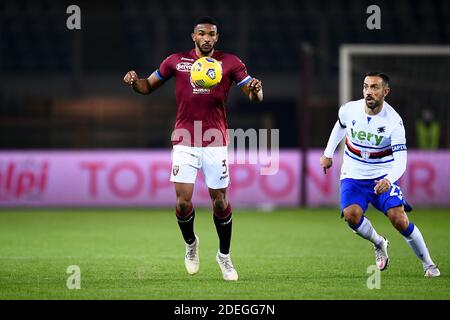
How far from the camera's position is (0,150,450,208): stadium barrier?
19.7 meters

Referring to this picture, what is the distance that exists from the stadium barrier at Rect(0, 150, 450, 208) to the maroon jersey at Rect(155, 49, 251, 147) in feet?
35.5

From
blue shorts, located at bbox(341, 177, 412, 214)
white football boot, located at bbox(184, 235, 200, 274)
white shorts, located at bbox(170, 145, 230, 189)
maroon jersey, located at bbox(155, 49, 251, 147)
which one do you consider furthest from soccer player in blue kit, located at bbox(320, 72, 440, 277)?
white football boot, located at bbox(184, 235, 200, 274)

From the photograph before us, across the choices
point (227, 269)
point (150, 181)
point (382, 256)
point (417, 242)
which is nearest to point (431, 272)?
point (417, 242)

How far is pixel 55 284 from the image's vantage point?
323 inches

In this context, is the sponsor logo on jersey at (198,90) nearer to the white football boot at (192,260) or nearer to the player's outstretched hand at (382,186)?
the white football boot at (192,260)

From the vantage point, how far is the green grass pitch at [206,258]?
306 inches

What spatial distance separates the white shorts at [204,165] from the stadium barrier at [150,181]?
10.8 meters

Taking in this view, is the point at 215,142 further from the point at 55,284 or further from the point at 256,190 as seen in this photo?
the point at 256,190

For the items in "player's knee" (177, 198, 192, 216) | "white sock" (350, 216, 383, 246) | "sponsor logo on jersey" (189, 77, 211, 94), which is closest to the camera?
"sponsor logo on jersey" (189, 77, 211, 94)

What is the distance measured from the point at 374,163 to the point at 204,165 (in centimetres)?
161

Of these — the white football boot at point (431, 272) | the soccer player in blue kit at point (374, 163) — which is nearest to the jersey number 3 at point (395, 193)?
the soccer player in blue kit at point (374, 163)

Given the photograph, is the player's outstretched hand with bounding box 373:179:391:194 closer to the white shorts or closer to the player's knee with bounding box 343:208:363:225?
the player's knee with bounding box 343:208:363:225

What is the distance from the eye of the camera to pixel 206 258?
10680 mm

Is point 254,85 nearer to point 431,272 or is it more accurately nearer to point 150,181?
point 431,272
